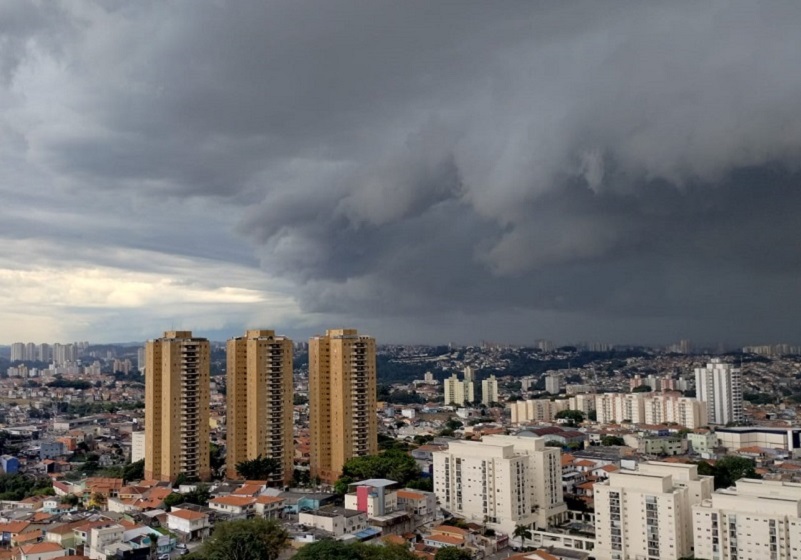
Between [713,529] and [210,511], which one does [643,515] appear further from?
[210,511]

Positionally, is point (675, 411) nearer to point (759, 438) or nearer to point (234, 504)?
point (759, 438)

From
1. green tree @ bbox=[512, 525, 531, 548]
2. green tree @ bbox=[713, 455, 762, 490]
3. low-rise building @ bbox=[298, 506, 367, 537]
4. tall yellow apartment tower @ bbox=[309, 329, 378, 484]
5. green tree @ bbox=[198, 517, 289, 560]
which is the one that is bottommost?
green tree @ bbox=[512, 525, 531, 548]

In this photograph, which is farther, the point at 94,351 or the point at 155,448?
the point at 94,351

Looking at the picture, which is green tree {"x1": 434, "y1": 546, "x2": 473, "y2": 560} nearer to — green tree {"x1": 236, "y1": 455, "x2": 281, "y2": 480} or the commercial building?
green tree {"x1": 236, "y1": 455, "x2": 281, "y2": 480}

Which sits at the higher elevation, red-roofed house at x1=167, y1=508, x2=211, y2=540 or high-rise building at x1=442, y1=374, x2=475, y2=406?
red-roofed house at x1=167, y1=508, x2=211, y2=540

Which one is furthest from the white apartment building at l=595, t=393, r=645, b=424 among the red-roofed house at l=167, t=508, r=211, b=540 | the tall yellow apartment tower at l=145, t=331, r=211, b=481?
the red-roofed house at l=167, t=508, r=211, b=540

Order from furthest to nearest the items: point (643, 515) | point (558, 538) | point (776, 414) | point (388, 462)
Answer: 1. point (776, 414)
2. point (388, 462)
3. point (558, 538)
4. point (643, 515)

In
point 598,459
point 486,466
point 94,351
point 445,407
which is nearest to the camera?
point 486,466

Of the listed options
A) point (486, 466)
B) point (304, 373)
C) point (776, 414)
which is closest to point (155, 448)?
point (486, 466)
